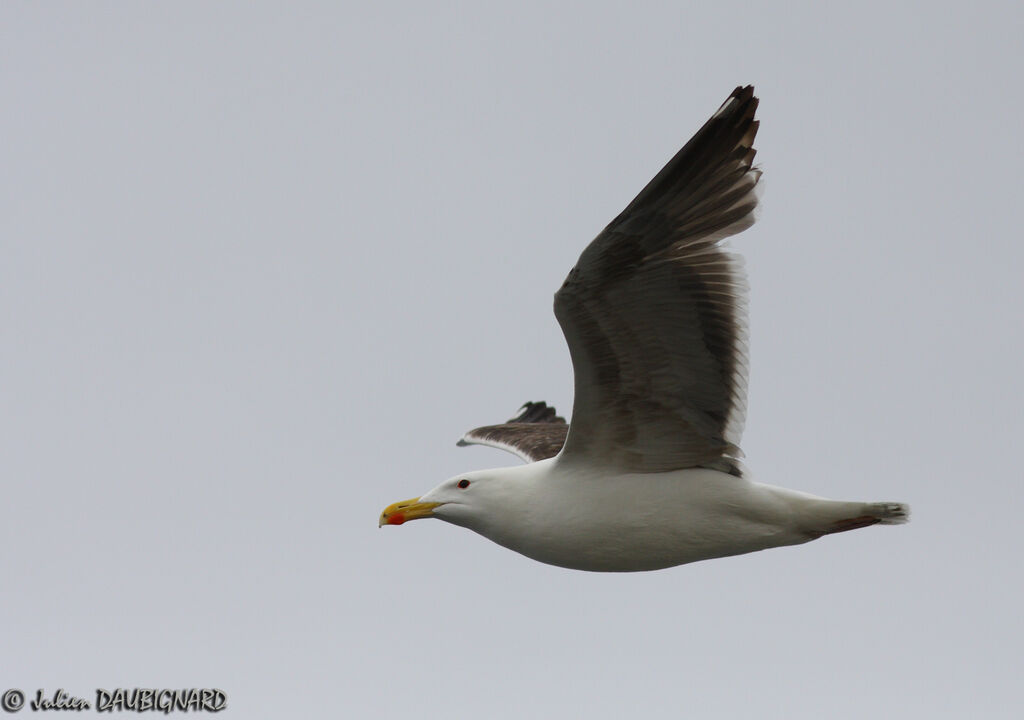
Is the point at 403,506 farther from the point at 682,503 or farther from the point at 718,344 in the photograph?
the point at 718,344

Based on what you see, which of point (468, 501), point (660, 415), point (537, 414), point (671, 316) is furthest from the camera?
point (537, 414)

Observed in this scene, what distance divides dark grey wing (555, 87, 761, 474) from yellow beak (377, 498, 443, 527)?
121 centimetres

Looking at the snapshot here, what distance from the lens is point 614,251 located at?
884 cm

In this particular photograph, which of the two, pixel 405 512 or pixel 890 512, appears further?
pixel 405 512

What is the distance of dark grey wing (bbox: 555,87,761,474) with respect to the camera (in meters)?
8.83

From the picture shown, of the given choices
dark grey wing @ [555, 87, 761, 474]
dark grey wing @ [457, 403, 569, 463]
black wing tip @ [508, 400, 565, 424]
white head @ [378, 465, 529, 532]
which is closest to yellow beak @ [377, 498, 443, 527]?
white head @ [378, 465, 529, 532]

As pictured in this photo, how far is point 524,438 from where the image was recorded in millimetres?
13898

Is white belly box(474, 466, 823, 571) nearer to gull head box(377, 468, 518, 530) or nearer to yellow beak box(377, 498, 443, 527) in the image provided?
gull head box(377, 468, 518, 530)

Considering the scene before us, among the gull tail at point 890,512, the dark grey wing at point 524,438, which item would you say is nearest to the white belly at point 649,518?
the gull tail at point 890,512

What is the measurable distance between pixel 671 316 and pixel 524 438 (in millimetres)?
4873

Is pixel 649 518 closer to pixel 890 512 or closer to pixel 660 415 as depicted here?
pixel 660 415

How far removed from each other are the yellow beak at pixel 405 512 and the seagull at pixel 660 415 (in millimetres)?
10

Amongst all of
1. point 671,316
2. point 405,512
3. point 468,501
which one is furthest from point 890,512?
point 405,512

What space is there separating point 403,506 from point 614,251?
292 centimetres
